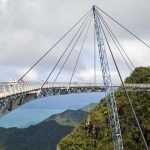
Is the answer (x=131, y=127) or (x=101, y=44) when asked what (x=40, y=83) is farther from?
(x=131, y=127)

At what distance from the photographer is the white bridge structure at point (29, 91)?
82188 mm

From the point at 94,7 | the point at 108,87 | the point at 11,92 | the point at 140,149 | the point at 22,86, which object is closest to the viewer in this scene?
the point at 11,92

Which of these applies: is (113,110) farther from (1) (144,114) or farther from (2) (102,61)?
(1) (144,114)

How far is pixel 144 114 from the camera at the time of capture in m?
200

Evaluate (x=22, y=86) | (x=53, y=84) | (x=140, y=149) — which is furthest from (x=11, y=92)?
(x=140, y=149)

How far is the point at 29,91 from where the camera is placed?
100m

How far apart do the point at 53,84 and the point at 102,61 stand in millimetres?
14508

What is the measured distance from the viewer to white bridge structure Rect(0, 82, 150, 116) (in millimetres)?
82188

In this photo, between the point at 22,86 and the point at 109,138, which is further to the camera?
the point at 109,138

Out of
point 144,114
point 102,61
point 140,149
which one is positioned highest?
point 102,61

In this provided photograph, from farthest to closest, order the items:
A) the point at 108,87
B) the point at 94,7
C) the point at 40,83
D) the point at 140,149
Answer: the point at 140,149 < the point at 108,87 < the point at 94,7 < the point at 40,83

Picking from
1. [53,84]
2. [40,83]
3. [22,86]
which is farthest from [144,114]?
[22,86]

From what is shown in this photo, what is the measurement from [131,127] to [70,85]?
6701 cm

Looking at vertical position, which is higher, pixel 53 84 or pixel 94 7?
pixel 94 7
